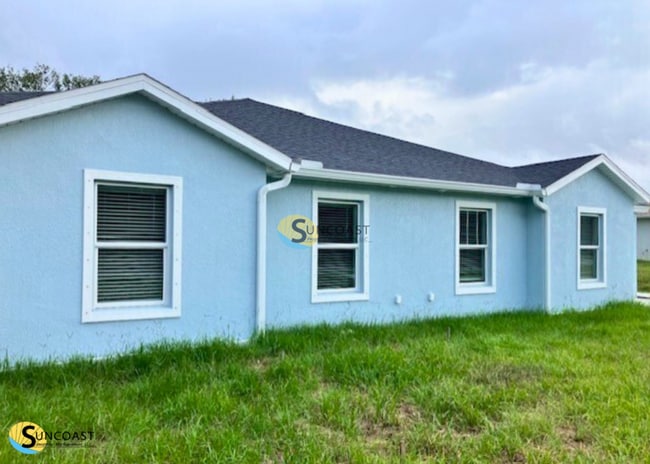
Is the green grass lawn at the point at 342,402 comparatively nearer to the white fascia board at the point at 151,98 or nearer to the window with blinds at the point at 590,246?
the white fascia board at the point at 151,98

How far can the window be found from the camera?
37.9 ft

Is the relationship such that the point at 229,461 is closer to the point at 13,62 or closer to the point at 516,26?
the point at 516,26

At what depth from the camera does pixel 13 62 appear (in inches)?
1064

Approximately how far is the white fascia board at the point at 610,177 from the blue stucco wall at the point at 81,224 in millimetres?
7051

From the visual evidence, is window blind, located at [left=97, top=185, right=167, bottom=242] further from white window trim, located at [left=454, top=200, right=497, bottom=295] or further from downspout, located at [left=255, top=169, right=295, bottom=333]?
white window trim, located at [left=454, top=200, right=497, bottom=295]

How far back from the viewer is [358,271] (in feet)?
28.1

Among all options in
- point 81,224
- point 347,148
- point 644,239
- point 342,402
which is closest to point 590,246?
point 347,148

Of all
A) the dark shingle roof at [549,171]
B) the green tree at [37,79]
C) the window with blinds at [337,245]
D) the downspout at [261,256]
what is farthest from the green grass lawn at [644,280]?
the green tree at [37,79]

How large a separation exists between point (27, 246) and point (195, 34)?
46.3 ft

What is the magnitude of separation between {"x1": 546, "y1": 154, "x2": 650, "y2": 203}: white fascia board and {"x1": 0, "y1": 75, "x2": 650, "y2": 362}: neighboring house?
148mm

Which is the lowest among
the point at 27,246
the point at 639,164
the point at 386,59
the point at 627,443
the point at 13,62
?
the point at 627,443

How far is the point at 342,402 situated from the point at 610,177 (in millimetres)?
10510

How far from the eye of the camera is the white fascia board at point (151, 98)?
17.2ft

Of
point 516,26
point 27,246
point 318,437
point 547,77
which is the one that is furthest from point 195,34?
point 318,437
